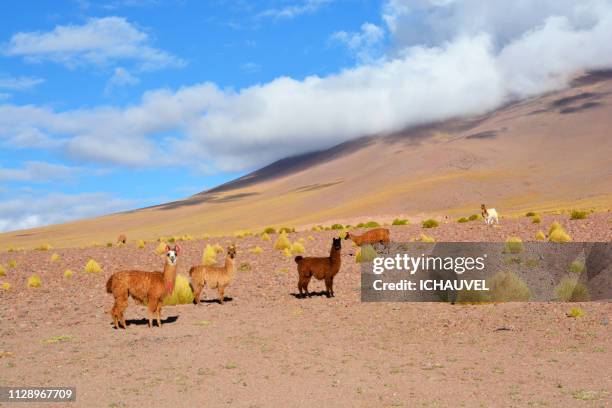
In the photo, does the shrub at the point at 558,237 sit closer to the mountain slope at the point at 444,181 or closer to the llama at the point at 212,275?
the llama at the point at 212,275

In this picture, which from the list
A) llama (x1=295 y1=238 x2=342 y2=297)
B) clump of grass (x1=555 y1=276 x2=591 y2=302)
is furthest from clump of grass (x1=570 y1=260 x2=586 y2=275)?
llama (x1=295 y1=238 x2=342 y2=297)

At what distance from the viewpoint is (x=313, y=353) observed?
9.88 m

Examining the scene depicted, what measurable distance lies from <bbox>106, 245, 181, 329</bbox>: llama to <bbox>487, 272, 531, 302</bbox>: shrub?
6903mm

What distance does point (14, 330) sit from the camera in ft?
41.8

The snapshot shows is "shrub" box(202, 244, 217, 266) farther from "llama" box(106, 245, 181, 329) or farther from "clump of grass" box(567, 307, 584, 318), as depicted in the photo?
"clump of grass" box(567, 307, 584, 318)

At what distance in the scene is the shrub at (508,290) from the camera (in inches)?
534

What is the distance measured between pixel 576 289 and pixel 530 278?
7.01 ft

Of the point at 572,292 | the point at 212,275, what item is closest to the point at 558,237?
the point at 572,292

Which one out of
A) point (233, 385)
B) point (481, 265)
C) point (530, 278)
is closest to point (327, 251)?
point (481, 265)

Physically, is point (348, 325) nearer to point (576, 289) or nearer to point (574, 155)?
point (576, 289)

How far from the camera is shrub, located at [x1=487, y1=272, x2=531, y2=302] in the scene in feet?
44.5

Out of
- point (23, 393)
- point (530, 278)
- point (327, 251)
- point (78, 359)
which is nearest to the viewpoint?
point (23, 393)

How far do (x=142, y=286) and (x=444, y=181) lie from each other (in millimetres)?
89769

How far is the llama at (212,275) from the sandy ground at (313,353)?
0.51 meters
